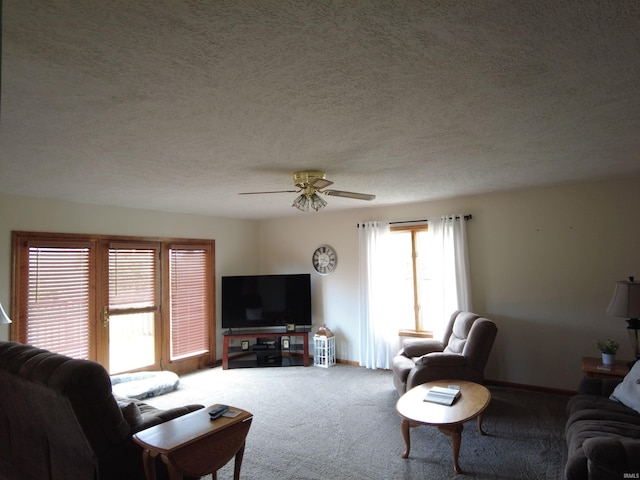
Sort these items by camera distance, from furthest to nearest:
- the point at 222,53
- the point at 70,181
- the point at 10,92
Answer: the point at 70,181, the point at 10,92, the point at 222,53

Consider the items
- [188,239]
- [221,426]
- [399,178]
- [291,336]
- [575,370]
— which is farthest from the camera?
[291,336]

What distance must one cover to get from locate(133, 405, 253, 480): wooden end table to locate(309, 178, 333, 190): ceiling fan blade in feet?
5.85

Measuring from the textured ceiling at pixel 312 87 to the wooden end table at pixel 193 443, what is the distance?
1774 millimetres

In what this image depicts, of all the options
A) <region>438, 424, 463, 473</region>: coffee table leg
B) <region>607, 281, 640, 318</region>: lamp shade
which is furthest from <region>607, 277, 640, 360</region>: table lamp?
<region>438, 424, 463, 473</region>: coffee table leg

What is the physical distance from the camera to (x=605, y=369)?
348cm

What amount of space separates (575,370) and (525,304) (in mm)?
829

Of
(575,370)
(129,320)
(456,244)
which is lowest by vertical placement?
(575,370)

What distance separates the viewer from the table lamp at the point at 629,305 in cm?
345

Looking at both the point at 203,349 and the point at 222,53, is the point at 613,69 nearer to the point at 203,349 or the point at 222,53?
the point at 222,53

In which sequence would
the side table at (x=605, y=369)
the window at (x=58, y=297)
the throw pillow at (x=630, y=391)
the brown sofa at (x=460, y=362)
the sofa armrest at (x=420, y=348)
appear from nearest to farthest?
the throw pillow at (x=630, y=391)
the side table at (x=605, y=369)
the brown sofa at (x=460, y=362)
the window at (x=58, y=297)
the sofa armrest at (x=420, y=348)

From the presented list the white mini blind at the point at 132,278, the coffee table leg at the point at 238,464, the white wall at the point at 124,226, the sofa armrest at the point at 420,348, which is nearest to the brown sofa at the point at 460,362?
the sofa armrest at the point at 420,348

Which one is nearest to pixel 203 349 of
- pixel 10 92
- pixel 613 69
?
pixel 10 92

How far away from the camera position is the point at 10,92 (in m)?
1.73

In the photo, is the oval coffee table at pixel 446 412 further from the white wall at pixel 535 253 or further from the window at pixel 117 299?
the window at pixel 117 299
